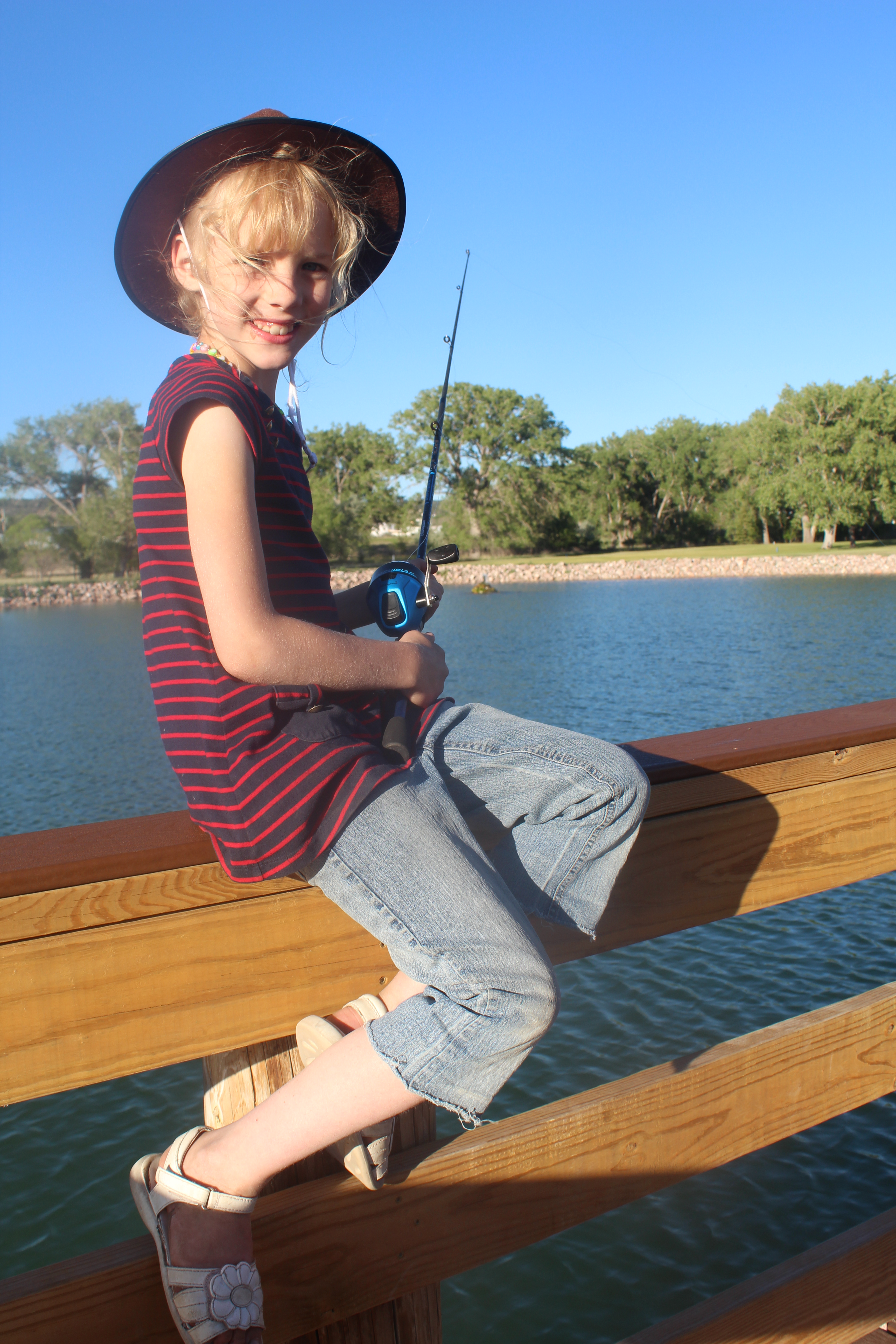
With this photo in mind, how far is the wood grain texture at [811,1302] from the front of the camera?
1.37 m

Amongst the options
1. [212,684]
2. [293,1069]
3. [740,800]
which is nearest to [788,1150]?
[740,800]

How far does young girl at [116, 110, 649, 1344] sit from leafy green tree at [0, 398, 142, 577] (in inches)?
1949

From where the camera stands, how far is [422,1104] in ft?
4.01

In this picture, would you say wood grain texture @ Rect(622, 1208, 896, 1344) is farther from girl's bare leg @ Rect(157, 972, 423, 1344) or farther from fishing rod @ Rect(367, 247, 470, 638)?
fishing rod @ Rect(367, 247, 470, 638)

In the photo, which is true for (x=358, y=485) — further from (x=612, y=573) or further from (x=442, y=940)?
(x=442, y=940)

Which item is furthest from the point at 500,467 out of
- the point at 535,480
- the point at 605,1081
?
the point at 605,1081

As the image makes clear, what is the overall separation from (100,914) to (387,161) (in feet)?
3.54

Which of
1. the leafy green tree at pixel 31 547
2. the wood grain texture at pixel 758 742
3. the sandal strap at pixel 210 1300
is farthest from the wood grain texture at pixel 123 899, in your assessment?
the leafy green tree at pixel 31 547

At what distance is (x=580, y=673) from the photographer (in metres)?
18.9

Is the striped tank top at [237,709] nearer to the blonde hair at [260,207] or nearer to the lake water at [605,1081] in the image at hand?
the blonde hair at [260,207]

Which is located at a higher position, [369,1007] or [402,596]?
[402,596]

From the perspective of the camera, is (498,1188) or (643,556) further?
(643,556)

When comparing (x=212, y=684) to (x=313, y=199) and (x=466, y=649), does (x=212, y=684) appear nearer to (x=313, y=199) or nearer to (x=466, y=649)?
(x=313, y=199)

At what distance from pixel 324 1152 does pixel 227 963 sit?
0.26 m
